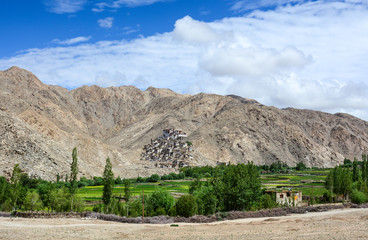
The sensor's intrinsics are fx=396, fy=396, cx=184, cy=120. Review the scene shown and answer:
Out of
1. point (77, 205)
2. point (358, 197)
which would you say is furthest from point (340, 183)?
point (77, 205)

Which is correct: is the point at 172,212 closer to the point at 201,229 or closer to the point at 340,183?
the point at 201,229

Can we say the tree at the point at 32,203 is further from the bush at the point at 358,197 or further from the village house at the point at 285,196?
the bush at the point at 358,197

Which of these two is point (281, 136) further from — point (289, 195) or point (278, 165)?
point (289, 195)

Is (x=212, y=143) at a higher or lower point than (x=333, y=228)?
higher

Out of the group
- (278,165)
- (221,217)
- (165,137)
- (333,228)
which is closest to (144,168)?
(165,137)

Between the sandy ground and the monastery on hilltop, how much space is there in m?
94.9

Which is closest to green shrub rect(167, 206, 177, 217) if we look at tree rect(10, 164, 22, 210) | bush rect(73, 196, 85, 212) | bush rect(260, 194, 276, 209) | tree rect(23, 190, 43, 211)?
bush rect(73, 196, 85, 212)

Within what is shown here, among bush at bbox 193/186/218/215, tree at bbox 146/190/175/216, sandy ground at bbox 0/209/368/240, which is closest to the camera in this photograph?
sandy ground at bbox 0/209/368/240

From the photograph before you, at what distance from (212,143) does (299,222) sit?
12446cm

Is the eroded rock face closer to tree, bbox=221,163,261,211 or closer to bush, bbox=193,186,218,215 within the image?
bush, bbox=193,186,218,215

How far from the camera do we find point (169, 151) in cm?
15812

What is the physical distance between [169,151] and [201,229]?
116038mm

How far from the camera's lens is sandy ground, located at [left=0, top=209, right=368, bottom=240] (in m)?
36.8

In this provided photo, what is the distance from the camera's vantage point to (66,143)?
4879 inches
